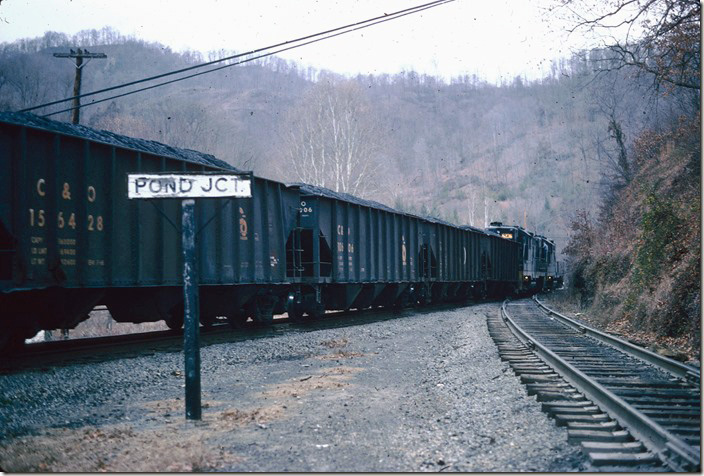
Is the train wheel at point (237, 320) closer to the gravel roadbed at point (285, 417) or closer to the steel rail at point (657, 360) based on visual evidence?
the gravel roadbed at point (285, 417)

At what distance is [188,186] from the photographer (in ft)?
23.1

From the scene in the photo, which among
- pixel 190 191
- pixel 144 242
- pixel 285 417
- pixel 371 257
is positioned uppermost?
pixel 190 191

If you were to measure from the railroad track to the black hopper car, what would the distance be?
4408mm

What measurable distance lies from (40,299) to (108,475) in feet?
22.6

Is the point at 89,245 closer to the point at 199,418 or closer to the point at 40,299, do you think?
the point at 40,299

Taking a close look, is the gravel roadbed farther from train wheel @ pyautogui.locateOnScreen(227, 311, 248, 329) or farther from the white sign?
train wheel @ pyautogui.locateOnScreen(227, 311, 248, 329)

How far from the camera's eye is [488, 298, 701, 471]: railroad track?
4.91 m

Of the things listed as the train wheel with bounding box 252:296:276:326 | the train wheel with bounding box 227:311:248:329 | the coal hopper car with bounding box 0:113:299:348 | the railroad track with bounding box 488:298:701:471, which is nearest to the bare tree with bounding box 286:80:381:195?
the train wheel with bounding box 252:296:276:326

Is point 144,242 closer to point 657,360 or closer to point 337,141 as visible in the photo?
point 657,360

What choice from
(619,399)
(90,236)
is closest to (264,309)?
(90,236)

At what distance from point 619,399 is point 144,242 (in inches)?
338

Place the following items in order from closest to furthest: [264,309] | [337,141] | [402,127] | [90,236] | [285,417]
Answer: [285,417] < [90,236] < [264,309] < [337,141] < [402,127]

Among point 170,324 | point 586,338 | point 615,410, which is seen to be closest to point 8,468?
point 615,410

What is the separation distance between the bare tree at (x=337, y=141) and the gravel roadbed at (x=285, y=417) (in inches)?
1603
